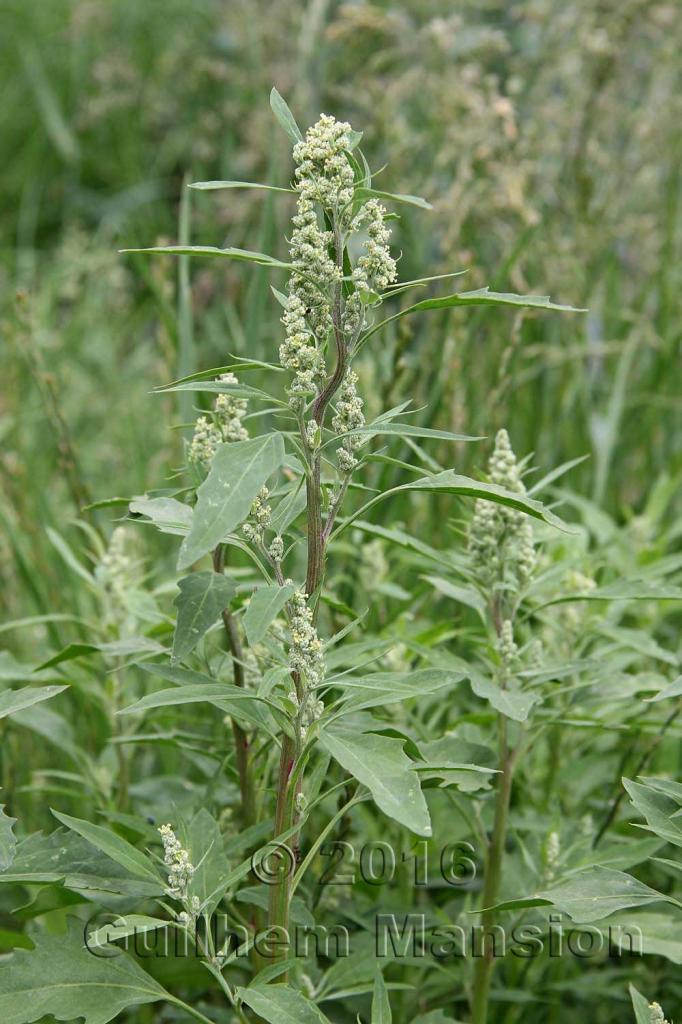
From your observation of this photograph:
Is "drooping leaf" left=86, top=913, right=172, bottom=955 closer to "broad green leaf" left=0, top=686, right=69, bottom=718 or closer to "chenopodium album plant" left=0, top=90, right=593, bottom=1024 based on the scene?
"chenopodium album plant" left=0, top=90, right=593, bottom=1024

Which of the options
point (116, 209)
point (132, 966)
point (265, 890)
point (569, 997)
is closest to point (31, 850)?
point (132, 966)

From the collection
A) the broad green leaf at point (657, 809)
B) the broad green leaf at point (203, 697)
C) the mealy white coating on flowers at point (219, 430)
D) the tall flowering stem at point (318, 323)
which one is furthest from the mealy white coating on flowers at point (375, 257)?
the broad green leaf at point (657, 809)

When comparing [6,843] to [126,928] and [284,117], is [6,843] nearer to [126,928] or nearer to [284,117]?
[126,928]

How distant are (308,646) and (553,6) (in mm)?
2746

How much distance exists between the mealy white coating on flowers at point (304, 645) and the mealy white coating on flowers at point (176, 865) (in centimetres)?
20

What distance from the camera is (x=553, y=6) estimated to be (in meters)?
3.26

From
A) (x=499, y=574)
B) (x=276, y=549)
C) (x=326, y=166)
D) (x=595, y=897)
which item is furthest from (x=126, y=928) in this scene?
(x=326, y=166)

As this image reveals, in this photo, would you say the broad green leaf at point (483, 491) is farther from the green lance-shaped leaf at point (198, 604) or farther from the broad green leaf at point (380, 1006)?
the broad green leaf at point (380, 1006)

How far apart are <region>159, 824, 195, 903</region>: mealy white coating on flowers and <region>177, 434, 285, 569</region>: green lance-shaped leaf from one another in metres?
0.34

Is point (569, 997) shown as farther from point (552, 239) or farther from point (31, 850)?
point (552, 239)

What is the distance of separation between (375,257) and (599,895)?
2.28ft

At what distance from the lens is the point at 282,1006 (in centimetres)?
105

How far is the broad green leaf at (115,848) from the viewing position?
1108mm

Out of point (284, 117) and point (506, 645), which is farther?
point (506, 645)
